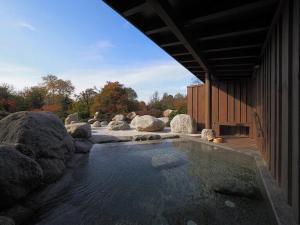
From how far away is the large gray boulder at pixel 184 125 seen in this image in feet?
31.8

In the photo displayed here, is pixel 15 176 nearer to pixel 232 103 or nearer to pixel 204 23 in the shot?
pixel 204 23

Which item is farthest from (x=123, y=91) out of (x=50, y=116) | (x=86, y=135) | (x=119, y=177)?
(x=119, y=177)

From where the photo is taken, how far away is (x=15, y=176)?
2.49 m

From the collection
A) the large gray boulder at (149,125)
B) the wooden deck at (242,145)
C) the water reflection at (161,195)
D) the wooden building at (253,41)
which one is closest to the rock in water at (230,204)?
the water reflection at (161,195)

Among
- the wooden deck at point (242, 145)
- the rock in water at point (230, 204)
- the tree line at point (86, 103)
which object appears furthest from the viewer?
the tree line at point (86, 103)

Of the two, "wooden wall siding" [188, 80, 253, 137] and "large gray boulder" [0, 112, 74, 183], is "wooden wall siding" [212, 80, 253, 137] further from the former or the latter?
"large gray boulder" [0, 112, 74, 183]

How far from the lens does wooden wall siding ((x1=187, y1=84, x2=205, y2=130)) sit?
31.6 feet

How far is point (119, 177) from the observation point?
12.3ft

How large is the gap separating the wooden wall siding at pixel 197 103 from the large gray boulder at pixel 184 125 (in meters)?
0.38

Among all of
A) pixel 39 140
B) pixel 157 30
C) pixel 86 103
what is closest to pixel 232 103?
pixel 157 30

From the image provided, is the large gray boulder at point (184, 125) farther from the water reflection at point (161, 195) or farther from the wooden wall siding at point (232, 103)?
the water reflection at point (161, 195)

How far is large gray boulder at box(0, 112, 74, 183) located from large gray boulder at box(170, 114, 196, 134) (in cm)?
648

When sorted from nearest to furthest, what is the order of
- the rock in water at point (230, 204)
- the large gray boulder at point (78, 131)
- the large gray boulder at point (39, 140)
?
1. the rock in water at point (230, 204)
2. the large gray boulder at point (39, 140)
3. the large gray boulder at point (78, 131)

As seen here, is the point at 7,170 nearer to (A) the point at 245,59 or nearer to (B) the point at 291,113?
(B) the point at 291,113
